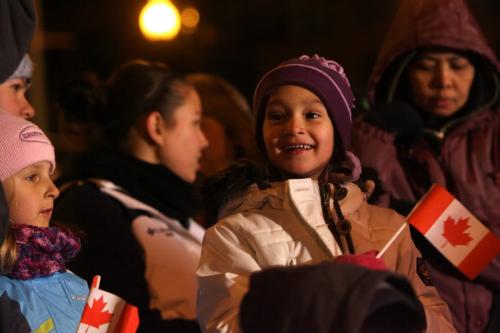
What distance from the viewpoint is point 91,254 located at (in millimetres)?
5305

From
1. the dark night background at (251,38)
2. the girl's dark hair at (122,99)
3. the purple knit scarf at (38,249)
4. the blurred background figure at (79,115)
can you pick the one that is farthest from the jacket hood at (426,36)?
the dark night background at (251,38)

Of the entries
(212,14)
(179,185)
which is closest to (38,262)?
(179,185)

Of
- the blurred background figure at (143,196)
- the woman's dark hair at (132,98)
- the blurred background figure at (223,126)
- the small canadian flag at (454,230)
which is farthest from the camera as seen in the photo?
the blurred background figure at (223,126)

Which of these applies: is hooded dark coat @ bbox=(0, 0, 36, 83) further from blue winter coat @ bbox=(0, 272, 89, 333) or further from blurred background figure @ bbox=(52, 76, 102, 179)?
blurred background figure @ bbox=(52, 76, 102, 179)

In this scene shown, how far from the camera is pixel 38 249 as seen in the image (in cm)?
420

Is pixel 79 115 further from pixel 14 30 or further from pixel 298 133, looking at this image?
pixel 298 133

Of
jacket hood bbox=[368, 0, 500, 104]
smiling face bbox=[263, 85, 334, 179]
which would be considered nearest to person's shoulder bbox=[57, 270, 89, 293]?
smiling face bbox=[263, 85, 334, 179]

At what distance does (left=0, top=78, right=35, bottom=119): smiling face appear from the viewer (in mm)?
5047

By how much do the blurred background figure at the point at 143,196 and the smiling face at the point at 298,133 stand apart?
4.59 feet

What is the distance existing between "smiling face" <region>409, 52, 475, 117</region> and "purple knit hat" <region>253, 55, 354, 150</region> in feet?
3.80

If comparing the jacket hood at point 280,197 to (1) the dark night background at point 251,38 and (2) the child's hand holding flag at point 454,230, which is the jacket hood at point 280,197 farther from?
(1) the dark night background at point 251,38

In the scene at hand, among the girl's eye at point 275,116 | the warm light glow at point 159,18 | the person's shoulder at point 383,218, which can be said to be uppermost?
the girl's eye at point 275,116

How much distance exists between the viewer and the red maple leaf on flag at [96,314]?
12.6 ft

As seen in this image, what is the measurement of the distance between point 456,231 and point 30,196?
5.34ft
